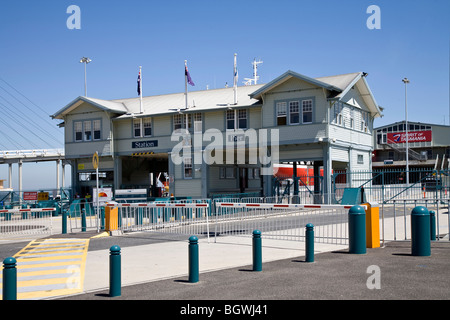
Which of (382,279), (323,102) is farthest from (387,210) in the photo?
(382,279)

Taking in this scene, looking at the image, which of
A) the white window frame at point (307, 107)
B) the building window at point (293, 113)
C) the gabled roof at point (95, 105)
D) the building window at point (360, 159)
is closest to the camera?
the white window frame at point (307, 107)

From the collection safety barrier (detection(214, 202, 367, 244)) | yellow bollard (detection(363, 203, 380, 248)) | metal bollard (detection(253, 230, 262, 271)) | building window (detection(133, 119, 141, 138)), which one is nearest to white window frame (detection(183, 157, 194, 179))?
building window (detection(133, 119, 141, 138))

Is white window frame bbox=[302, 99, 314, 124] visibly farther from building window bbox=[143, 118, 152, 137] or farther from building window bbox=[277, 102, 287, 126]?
building window bbox=[143, 118, 152, 137]

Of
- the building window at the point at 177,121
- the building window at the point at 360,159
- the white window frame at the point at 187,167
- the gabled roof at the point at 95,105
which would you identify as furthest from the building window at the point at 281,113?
the gabled roof at the point at 95,105

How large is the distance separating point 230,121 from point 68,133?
13.6 metres

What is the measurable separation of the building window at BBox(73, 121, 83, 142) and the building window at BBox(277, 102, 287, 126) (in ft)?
52.2

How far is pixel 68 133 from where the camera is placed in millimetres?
39500

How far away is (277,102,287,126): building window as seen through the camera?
1281 inches

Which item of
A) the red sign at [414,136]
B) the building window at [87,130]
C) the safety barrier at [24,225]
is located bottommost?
the safety barrier at [24,225]

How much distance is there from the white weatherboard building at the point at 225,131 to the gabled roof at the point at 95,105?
0.07m

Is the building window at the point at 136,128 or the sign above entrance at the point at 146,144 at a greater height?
the building window at the point at 136,128

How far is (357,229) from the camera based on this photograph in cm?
A: 1236

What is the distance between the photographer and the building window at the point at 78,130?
39.1 m

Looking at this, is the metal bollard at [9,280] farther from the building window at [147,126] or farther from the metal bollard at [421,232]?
the building window at [147,126]
